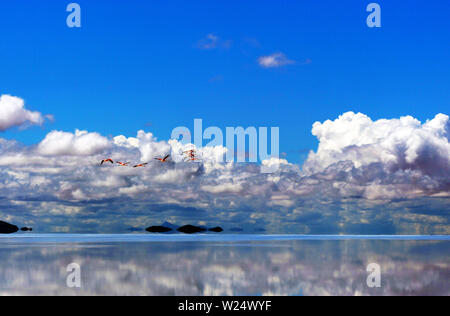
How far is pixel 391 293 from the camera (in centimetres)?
4341

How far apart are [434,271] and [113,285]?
3907cm

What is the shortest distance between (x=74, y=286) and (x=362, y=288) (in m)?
27.0

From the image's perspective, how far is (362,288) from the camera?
46.3 m
